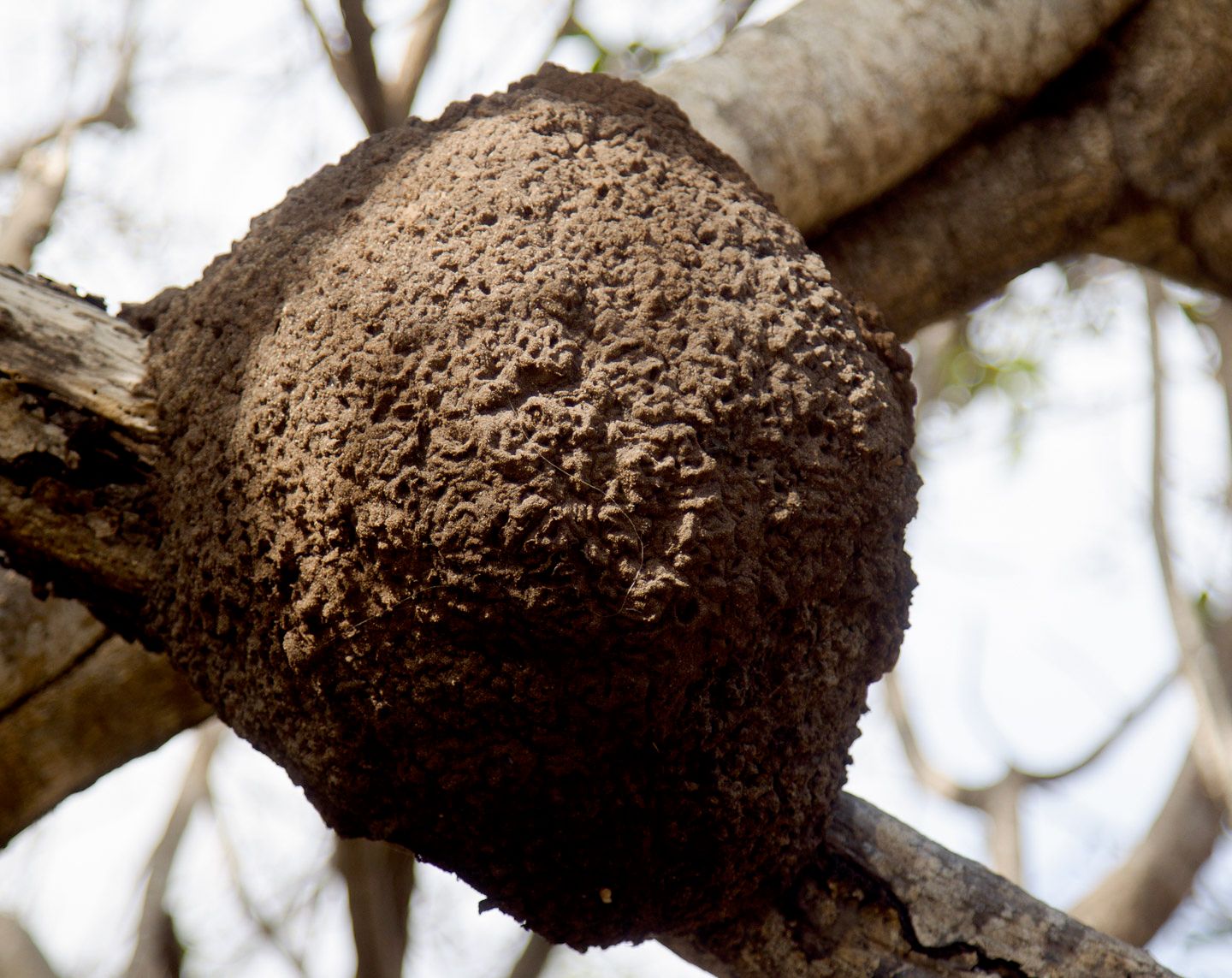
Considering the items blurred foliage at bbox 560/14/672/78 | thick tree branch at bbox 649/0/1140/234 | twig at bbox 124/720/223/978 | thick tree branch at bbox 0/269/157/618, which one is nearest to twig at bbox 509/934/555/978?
twig at bbox 124/720/223/978

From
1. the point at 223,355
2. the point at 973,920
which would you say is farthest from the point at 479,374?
the point at 973,920

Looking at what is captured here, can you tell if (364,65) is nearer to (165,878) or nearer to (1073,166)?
(1073,166)

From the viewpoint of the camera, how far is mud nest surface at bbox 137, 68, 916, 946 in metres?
1.01

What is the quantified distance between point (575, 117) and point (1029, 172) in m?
1.24

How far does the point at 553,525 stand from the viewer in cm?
98

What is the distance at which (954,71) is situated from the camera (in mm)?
2016

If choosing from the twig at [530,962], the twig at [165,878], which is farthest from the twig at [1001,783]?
the twig at [165,878]

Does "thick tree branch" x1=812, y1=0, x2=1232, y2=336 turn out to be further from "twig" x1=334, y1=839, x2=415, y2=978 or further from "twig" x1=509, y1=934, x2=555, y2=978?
"twig" x1=509, y1=934, x2=555, y2=978

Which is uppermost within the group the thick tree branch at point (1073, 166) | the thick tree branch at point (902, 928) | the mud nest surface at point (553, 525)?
the thick tree branch at point (1073, 166)

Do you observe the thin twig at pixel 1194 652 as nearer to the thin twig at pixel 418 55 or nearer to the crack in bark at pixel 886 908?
the crack in bark at pixel 886 908

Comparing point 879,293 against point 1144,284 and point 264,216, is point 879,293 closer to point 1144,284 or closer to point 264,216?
point 264,216

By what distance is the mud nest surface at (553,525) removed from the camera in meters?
1.01

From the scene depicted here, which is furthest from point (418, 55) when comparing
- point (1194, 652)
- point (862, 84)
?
point (1194, 652)

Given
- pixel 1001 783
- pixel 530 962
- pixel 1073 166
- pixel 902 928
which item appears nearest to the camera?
pixel 902 928
